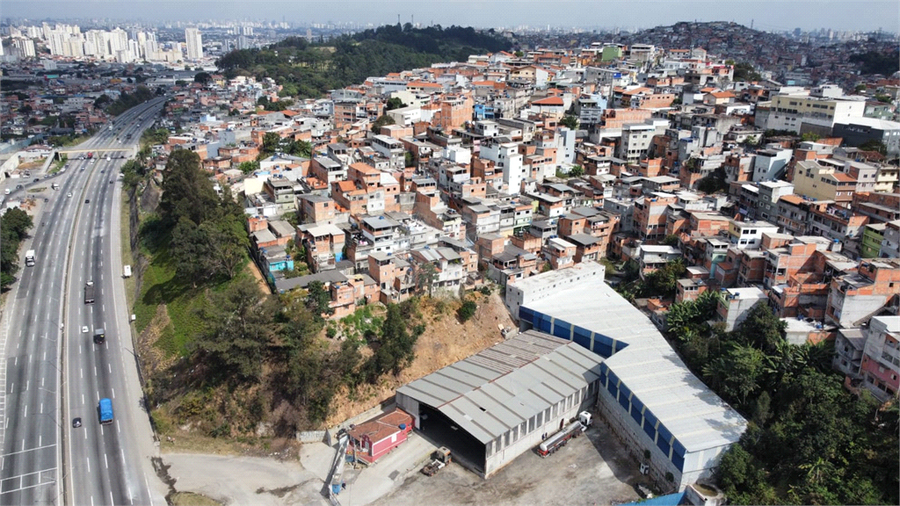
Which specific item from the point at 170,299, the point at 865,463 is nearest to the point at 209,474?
the point at 170,299

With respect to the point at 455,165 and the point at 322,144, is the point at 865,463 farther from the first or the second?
the point at 322,144

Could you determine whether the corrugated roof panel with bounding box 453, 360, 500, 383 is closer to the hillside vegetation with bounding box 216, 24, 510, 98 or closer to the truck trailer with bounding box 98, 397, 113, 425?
the truck trailer with bounding box 98, 397, 113, 425

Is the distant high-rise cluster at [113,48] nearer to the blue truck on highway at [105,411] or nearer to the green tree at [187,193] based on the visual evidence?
the green tree at [187,193]

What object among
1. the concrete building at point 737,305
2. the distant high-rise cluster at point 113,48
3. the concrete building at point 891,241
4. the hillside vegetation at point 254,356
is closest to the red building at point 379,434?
the hillside vegetation at point 254,356

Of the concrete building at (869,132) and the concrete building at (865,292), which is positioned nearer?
the concrete building at (865,292)

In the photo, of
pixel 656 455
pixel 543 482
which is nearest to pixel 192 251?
pixel 543 482

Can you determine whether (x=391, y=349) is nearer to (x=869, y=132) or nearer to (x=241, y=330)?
(x=241, y=330)
